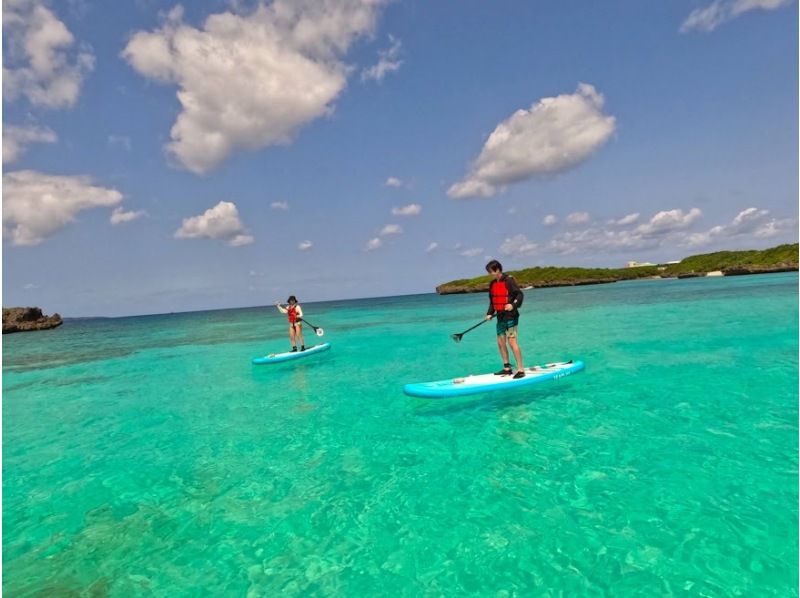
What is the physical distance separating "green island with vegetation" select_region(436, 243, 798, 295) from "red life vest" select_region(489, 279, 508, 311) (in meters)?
152

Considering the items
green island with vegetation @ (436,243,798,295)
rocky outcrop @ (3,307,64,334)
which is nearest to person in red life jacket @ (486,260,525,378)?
rocky outcrop @ (3,307,64,334)

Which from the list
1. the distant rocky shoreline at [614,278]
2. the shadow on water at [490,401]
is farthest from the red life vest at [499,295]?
the distant rocky shoreline at [614,278]

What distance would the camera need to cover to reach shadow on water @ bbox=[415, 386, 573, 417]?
13.0 meters

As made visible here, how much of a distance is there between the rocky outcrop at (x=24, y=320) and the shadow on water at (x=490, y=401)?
129m

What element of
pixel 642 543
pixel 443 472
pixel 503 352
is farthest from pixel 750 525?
pixel 503 352

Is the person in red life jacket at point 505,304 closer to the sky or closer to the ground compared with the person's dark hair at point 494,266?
closer to the ground

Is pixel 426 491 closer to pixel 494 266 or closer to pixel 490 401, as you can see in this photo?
pixel 490 401

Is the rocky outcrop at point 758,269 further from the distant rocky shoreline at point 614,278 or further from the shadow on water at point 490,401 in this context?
the shadow on water at point 490,401

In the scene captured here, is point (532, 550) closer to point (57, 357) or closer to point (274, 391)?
point (274, 391)

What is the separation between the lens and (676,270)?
17662cm

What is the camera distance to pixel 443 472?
8.81 meters

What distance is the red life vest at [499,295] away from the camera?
1405cm

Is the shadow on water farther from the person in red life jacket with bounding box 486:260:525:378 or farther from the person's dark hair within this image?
the person's dark hair

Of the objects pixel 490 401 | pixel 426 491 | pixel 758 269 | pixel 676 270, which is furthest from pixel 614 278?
pixel 426 491
